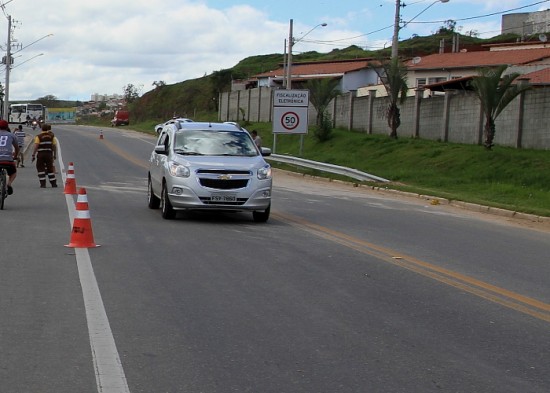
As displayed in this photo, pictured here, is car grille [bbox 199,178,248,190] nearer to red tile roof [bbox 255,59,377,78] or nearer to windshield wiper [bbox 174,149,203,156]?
windshield wiper [bbox 174,149,203,156]

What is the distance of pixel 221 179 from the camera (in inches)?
605

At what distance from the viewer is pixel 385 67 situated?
134 feet

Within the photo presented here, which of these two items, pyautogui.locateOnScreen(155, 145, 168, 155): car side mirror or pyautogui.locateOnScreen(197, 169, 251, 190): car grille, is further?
pyautogui.locateOnScreen(155, 145, 168, 155): car side mirror

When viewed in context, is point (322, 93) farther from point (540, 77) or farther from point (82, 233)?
point (82, 233)

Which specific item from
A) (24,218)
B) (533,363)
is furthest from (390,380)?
(24,218)

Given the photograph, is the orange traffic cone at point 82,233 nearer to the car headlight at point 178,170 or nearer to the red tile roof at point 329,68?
the car headlight at point 178,170

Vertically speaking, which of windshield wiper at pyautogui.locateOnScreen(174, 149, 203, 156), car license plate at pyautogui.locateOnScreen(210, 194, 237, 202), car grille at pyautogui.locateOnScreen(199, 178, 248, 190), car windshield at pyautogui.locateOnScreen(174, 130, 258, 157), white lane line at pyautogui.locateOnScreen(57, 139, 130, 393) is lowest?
white lane line at pyautogui.locateOnScreen(57, 139, 130, 393)

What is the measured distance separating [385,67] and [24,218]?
27632 millimetres

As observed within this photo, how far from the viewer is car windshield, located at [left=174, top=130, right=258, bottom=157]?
16312mm

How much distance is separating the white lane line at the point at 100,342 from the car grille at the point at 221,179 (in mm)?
5118

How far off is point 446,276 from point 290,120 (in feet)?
100.0

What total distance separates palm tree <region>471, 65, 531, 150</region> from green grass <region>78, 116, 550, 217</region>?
1244mm

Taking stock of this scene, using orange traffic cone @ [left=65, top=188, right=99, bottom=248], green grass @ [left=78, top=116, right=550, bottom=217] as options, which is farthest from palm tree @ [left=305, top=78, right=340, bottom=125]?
orange traffic cone @ [left=65, top=188, right=99, bottom=248]

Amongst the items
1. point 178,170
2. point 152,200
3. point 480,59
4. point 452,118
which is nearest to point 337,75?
point 480,59
